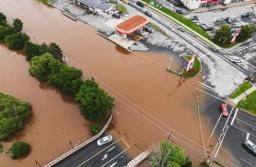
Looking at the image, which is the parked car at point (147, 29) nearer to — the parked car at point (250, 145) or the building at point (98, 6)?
the building at point (98, 6)

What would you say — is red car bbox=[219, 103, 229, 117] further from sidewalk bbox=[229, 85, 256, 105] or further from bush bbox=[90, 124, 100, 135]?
bush bbox=[90, 124, 100, 135]

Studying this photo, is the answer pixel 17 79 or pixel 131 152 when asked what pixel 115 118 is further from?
pixel 17 79

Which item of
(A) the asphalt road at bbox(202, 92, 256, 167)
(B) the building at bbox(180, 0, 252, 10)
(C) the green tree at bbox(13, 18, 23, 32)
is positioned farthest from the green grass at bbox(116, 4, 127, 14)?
(A) the asphalt road at bbox(202, 92, 256, 167)

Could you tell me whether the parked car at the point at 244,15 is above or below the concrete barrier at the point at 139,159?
above

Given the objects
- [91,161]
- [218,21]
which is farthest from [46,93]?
[218,21]

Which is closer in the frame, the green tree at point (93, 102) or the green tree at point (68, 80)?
the green tree at point (93, 102)

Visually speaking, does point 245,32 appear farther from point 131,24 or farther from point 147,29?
point 131,24

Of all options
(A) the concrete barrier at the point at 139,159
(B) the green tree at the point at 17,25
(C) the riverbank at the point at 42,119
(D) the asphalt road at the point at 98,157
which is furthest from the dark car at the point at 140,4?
(A) the concrete barrier at the point at 139,159
